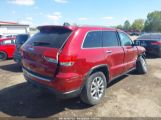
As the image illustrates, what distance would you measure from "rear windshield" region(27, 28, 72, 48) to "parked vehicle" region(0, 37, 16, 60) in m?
7.54

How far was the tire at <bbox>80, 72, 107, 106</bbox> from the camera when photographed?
438 centimetres

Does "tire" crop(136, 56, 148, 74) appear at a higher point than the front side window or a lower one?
lower

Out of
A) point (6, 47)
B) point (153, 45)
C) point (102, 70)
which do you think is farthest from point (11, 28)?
point (102, 70)

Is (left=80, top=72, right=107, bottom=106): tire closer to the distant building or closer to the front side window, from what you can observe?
the front side window

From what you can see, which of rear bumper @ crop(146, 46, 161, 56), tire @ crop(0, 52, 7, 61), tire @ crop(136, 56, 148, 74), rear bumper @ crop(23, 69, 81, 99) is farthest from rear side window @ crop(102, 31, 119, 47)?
tire @ crop(0, 52, 7, 61)

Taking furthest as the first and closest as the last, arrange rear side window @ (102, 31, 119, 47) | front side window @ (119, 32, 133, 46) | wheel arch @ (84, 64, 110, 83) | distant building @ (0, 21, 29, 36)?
distant building @ (0, 21, 29, 36) < front side window @ (119, 32, 133, 46) < rear side window @ (102, 31, 119, 47) < wheel arch @ (84, 64, 110, 83)

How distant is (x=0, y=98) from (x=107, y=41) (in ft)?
10.7

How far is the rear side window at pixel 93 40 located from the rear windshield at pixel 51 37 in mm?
453

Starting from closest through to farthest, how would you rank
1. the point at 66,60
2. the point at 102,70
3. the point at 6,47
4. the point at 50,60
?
the point at 66,60 < the point at 50,60 < the point at 102,70 < the point at 6,47

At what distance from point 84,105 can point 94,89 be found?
470 millimetres

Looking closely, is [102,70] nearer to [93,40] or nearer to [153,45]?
[93,40]

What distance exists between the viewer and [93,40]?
462 centimetres

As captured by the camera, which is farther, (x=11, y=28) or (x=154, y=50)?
(x=11, y=28)

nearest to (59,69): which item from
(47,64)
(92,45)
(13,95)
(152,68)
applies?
(47,64)
